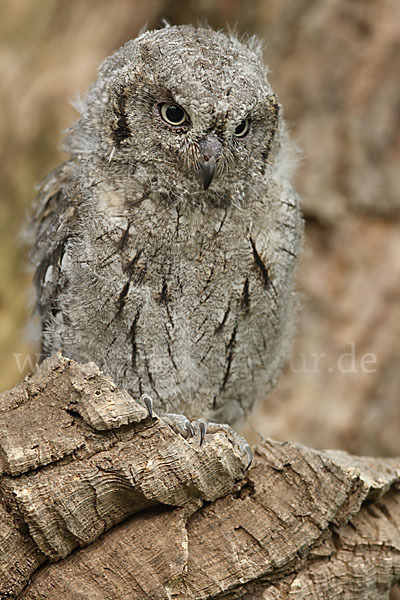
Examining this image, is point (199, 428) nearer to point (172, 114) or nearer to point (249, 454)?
point (249, 454)

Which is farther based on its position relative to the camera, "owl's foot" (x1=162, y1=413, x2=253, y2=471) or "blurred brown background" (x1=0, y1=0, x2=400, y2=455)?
"blurred brown background" (x1=0, y1=0, x2=400, y2=455)

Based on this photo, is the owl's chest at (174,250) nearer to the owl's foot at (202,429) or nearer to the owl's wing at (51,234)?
the owl's wing at (51,234)

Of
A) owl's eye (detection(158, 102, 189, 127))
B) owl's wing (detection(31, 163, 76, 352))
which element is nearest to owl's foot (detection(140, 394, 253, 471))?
owl's wing (detection(31, 163, 76, 352))

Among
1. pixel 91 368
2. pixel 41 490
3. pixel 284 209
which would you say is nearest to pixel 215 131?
pixel 284 209

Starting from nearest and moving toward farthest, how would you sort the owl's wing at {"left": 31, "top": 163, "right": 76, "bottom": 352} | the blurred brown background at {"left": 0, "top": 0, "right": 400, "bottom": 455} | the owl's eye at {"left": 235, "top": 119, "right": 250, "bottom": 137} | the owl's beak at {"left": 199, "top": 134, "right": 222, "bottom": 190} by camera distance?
1. the owl's beak at {"left": 199, "top": 134, "right": 222, "bottom": 190}
2. the owl's eye at {"left": 235, "top": 119, "right": 250, "bottom": 137}
3. the owl's wing at {"left": 31, "top": 163, "right": 76, "bottom": 352}
4. the blurred brown background at {"left": 0, "top": 0, "right": 400, "bottom": 455}

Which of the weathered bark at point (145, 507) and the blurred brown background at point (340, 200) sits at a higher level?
the blurred brown background at point (340, 200)

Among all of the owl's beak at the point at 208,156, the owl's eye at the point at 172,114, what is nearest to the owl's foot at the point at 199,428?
the owl's beak at the point at 208,156

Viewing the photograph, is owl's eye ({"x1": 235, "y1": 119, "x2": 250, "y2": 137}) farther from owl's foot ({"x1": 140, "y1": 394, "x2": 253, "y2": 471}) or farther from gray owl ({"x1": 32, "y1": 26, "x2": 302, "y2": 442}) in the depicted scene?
owl's foot ({"x1": 140, "y1": 394, "x2": 253, "y2": 471})

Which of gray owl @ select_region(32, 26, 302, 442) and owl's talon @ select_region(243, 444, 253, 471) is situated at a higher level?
gray owl @ select_region(32, 26, 302, 442)
